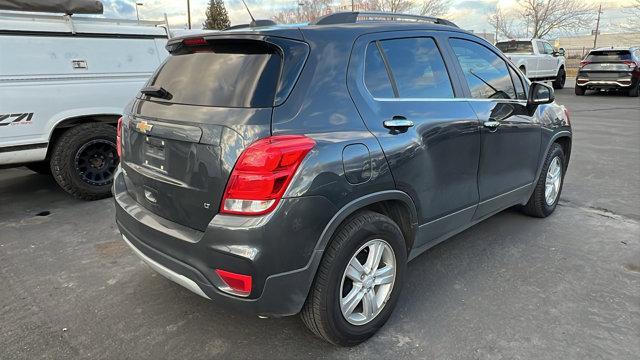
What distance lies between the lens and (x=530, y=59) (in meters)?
17.6

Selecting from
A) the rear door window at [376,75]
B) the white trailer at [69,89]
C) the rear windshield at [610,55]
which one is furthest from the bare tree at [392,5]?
the rear door window at [376,75]

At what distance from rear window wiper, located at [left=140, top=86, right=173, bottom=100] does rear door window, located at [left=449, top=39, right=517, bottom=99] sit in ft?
6.52

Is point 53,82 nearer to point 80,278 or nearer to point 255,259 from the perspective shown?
point 80,278

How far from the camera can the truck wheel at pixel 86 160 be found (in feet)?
16.4

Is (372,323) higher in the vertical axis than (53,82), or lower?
lower

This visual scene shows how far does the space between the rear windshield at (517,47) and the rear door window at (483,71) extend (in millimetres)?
16138

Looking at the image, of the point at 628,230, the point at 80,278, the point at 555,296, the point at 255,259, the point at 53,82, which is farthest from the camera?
the point at 53,82

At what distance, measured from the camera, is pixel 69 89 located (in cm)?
492

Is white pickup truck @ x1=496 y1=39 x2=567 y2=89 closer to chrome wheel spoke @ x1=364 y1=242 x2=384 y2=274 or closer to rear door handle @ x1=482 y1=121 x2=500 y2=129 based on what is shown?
rear door handle @ x1=482 y1=121 x2=500 y2=129

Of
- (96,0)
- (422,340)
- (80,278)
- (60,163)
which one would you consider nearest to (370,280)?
(422,340)

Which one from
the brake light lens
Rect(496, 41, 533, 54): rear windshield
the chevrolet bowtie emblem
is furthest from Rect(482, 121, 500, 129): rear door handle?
Rect(496, 41, 533, 54): rear windshield

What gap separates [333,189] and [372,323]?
94cm

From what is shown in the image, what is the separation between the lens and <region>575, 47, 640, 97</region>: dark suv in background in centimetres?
1652

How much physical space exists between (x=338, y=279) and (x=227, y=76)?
1.21 meters
